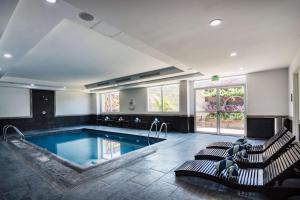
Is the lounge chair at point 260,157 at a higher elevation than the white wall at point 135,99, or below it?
below

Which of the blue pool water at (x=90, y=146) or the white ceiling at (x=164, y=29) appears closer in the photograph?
the white ceiling at (x=164, y=29)

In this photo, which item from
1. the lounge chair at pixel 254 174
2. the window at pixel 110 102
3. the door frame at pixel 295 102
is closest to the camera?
the lounge chair at pixel 254 174

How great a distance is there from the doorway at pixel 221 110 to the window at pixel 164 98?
1.23 metres

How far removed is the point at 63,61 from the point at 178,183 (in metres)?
5.16

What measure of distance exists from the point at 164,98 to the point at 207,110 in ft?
8.46

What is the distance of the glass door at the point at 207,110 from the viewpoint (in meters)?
7.64

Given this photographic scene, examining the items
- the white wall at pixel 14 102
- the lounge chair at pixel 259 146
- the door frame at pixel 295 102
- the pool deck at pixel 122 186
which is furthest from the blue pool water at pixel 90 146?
the door frame at pixel 295 102

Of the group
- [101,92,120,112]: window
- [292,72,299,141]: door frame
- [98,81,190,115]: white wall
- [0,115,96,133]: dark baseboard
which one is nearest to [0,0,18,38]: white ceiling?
[292,72,299,141]: door frame

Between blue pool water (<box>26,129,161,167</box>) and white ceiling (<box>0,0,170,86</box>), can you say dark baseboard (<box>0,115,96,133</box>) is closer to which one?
blue pool water (<box>26,129,161,167</box>)

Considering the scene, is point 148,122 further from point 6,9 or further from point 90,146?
point 6,9

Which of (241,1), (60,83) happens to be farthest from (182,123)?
(60,83)

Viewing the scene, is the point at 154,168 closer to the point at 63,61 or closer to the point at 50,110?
the point at 63,61

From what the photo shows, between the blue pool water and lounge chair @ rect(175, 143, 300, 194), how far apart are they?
323cm

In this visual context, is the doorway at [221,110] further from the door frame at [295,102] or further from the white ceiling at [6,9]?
the white ceiling at [6,9]
